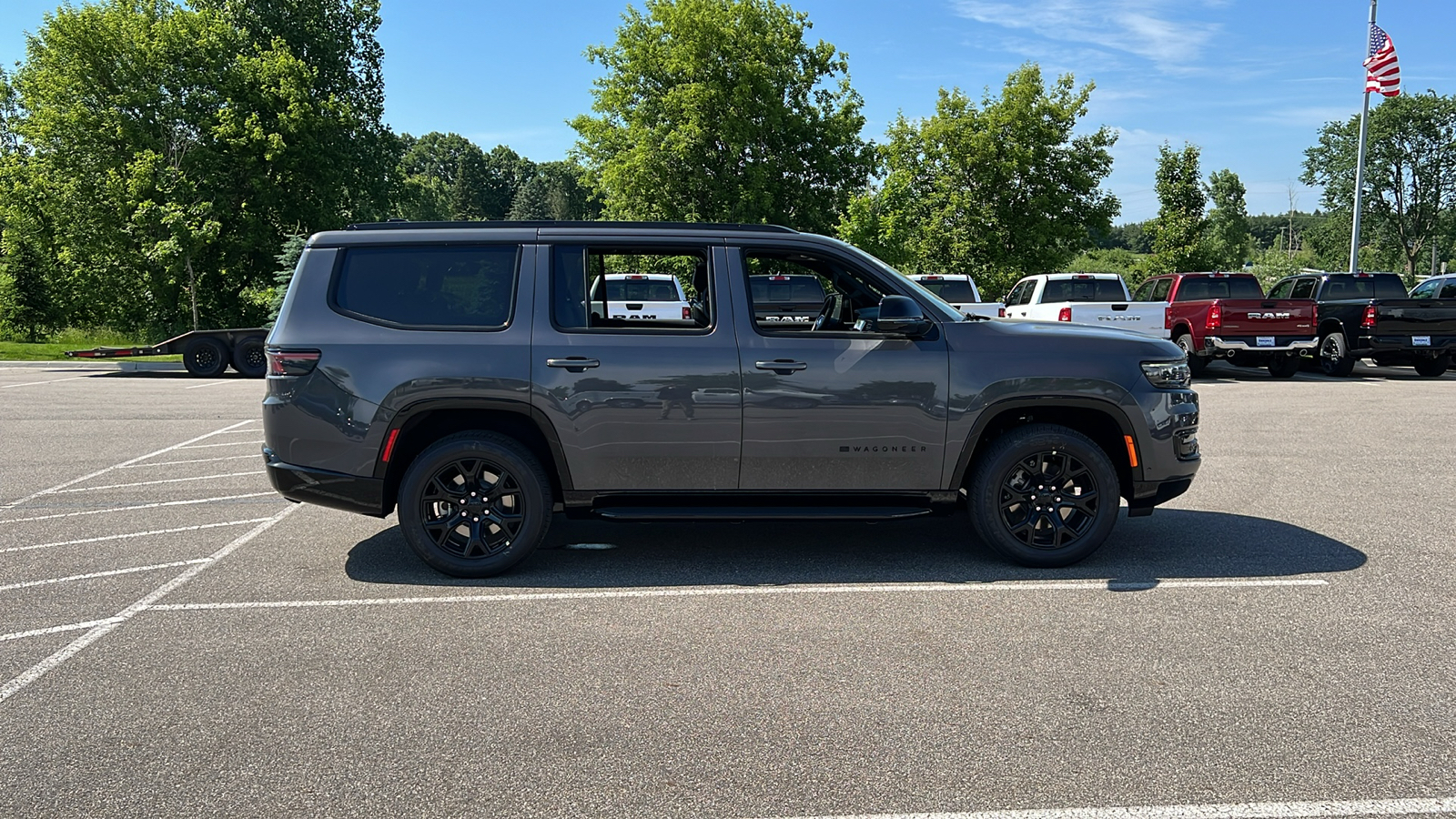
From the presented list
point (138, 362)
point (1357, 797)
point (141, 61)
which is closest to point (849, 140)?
point (141, 61)

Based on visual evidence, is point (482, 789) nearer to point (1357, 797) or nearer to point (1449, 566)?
Result: point (1357, 797)

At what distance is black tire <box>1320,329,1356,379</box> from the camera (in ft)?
63.6

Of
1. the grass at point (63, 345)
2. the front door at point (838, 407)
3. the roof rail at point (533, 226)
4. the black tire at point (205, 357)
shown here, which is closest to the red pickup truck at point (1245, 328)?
the front door at point (838, 407)

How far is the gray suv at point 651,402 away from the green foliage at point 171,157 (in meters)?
29.7

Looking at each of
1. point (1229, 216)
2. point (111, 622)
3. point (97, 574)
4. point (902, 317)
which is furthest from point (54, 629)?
point (1229, 216)

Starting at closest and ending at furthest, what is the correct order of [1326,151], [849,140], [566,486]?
[566,486], [849,140], [1326,151]

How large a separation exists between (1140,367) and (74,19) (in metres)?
36.1

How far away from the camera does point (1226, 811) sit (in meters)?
3.12

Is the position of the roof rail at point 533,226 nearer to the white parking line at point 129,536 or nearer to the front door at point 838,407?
the front door at point 838,407

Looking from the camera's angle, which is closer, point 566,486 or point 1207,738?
point 1207,738

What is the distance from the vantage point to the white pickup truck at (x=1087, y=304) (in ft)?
60.7

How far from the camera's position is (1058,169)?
A: 4225 cm

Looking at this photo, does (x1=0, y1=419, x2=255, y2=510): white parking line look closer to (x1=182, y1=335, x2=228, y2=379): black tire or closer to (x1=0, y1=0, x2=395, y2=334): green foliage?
(x1=182, y1=335, x2=228, y2=379): black tire

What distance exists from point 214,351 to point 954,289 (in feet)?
50.0
